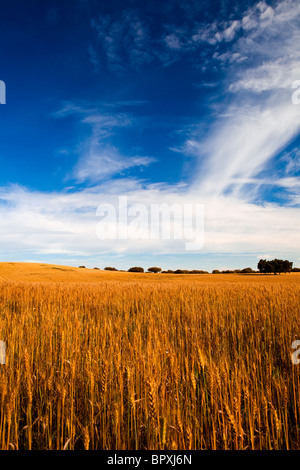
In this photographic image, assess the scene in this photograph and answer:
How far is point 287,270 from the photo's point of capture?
62625 mm

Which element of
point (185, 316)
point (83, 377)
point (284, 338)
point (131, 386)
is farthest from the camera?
point (185, 316)

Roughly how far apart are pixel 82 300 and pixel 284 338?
5.12 m

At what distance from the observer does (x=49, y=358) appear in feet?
9.50
